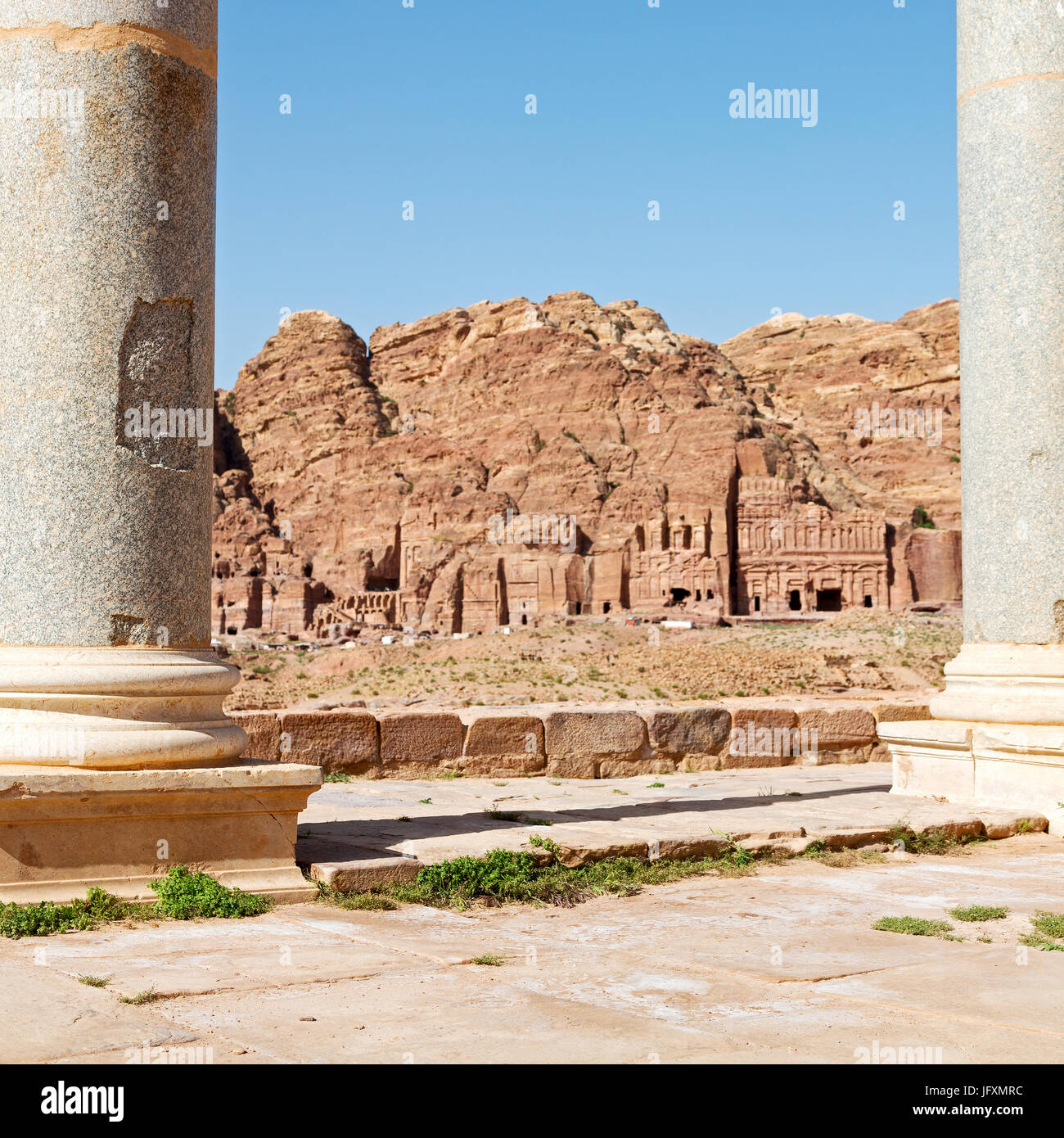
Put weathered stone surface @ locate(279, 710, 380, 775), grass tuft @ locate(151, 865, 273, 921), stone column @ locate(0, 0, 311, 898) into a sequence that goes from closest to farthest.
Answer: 1. grass tuft @ locate(151, 865, 273, 921)
2. stone column @ locate(0, 0, 311, 898)
3. weathered stone surface @ locate(279, 710, 380, 775)

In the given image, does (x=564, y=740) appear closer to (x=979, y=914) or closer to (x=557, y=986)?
(x=979, y=914)

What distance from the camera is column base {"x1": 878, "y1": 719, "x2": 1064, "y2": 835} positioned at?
791 centimetres

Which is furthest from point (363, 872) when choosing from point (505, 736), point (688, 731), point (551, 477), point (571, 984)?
point (551, 477)

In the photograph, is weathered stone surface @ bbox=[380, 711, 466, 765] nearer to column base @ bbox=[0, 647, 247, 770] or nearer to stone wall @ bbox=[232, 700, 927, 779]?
stone wall @ bbox=[232, 700, 927, 779]

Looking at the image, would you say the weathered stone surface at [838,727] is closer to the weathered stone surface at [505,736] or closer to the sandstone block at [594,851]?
the weathered stone surface at [505,736]

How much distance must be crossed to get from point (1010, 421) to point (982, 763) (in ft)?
7.86

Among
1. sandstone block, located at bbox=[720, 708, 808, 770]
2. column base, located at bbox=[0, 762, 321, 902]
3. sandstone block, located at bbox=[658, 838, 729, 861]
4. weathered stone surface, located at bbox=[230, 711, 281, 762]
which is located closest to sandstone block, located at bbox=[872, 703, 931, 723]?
sandstone block, located at bbox=[720, 708, 808, 770]

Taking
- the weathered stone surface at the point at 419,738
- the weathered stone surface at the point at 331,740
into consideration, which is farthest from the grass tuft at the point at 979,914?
the weathered stone surface at the point at 331,740

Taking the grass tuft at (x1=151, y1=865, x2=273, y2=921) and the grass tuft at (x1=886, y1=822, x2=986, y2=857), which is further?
the grass tuft at (x1=886, y1=822, x2=986, y2=857)

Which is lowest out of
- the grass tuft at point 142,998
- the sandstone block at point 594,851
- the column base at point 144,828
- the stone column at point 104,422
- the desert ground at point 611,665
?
the desert ground at point 611,665

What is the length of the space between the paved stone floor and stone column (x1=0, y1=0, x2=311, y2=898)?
0.87 m

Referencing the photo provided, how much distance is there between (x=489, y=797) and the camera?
9266 mm

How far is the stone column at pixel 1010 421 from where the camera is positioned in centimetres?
805

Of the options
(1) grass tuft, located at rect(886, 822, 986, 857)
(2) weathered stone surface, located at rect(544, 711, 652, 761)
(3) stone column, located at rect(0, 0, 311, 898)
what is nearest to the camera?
(3) stone column, located at rect(0, 0, 311, 898)
